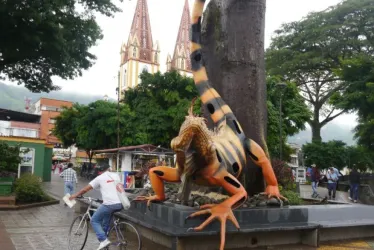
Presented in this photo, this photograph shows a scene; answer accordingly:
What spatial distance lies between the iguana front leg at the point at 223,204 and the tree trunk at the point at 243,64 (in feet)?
6.87

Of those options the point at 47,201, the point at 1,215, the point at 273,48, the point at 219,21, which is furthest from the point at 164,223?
the point at 273,48

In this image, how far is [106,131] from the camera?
101 ft

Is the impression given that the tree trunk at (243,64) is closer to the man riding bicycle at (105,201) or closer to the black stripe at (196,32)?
the black stripe at (196,32)

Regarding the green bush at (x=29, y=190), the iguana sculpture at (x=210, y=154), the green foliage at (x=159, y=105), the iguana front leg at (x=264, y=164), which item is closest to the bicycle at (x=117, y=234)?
the iguana sculpture at (x=210, y=154)

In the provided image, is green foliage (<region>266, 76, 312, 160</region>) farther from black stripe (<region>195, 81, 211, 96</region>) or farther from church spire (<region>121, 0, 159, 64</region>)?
church spire (<region>121, 0, 159, 64</region>)

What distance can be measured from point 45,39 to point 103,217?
11179 mm

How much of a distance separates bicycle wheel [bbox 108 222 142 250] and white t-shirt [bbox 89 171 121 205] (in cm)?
44

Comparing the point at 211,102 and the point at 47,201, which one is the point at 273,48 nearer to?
the point at 47,201

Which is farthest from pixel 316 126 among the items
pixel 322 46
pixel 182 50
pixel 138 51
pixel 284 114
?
pixel 182 50

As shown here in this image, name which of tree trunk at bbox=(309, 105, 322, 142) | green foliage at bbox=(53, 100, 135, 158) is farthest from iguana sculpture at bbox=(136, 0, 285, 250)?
tree trunk at bbox=(309, 105, 322, 142)

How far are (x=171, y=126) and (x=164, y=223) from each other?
23.8m

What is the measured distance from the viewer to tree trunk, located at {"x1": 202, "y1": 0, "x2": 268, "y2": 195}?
27.4 ft

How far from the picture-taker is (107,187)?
19.6 ft

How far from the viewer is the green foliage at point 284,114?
19578 millimetres
